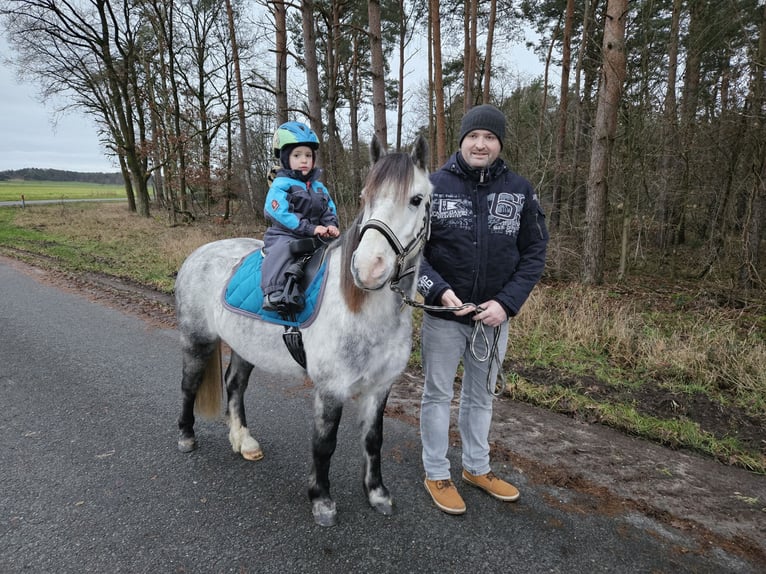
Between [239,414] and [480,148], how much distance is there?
2.58 meters

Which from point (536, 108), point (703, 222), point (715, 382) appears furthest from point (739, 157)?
point (536, 108)

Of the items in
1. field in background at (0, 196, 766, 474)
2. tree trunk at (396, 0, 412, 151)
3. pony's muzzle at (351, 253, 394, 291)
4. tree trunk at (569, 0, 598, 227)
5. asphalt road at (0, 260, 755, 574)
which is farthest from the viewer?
tree trunk at (396, 0, 412, 151)

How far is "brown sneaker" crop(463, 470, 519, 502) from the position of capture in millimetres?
2551

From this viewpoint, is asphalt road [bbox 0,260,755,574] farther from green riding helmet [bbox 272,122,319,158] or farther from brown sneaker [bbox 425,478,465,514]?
green riding helmet [bbox 272,122,319,158]

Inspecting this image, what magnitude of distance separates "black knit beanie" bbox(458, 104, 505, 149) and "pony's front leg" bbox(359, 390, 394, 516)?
5.27ft

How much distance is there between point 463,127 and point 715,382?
3906mm

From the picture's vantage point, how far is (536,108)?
652 inches

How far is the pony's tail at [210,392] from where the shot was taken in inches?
126

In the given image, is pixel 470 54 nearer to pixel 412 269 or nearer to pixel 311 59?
pixel 311 59

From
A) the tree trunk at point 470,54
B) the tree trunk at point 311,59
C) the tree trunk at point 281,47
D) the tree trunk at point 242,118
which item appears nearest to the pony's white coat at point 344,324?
the tree trunk at point 311,59

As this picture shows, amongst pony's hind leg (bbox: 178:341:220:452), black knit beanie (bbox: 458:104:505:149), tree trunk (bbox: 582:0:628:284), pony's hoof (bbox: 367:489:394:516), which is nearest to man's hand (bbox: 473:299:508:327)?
black knit beanie (bbox: 458:104:505:149)

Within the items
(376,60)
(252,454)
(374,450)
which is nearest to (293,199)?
(374,450)

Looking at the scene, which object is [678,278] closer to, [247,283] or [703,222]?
[703,222]

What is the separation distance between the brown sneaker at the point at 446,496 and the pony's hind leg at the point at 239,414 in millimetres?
1297
